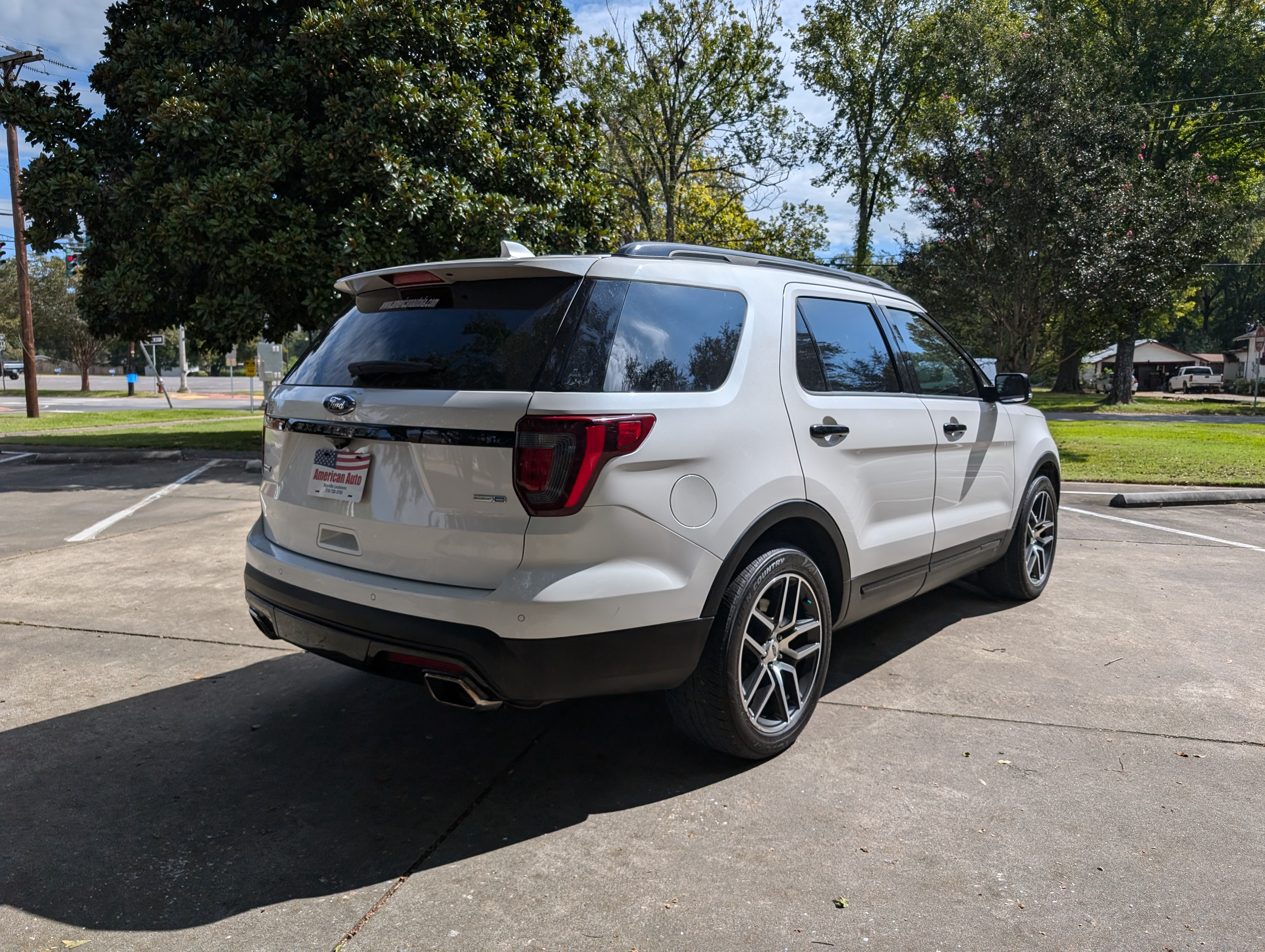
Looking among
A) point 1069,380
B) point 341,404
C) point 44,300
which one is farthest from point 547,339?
point 44,300

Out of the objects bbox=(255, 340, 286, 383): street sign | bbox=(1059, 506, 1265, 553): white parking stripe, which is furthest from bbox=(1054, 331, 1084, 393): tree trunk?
bbox=(1059, 506, 1265, 553): white parking stripe

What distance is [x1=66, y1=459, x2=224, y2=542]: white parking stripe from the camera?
777cm

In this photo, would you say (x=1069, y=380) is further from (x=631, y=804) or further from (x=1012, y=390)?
(x=631, y=804)

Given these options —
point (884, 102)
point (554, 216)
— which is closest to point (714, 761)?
point (554, 216)

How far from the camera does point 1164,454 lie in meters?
15.4

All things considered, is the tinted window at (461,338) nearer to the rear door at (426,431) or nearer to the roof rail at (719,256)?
the rear door at (426,431)

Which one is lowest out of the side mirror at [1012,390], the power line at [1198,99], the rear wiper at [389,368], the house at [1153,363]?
the side mirror at [1012,390]

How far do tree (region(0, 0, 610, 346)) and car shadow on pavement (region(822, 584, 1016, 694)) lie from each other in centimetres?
907

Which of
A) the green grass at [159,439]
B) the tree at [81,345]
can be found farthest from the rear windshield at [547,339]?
the tree at [81,345]

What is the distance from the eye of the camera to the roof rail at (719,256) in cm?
337

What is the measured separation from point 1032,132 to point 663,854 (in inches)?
665

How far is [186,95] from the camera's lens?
12648mm

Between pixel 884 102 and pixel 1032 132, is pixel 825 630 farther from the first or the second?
pixel 884 102

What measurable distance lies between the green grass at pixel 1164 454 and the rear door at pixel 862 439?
8.49m
